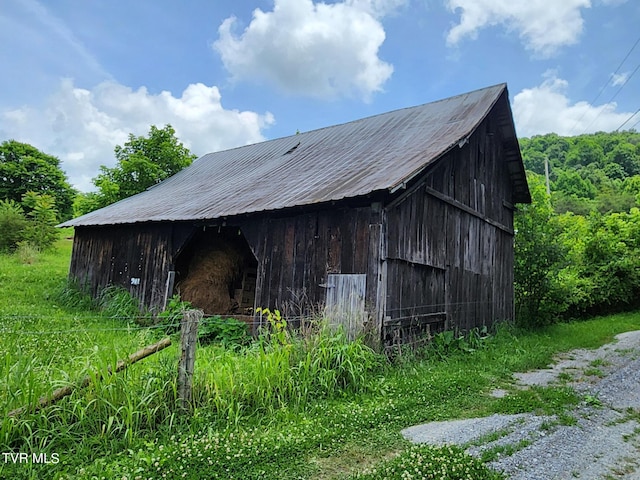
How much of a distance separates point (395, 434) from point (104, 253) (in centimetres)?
1124

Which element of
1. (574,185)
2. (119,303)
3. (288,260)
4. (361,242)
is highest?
(574,185)

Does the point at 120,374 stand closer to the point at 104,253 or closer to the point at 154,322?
the point at 154,322

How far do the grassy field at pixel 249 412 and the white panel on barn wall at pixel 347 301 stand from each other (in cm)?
66

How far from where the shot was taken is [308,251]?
26.2ft

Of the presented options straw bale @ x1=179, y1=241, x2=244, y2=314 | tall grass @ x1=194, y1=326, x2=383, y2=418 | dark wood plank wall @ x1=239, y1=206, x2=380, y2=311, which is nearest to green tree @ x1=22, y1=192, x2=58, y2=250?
straw bale @ x1=179, y1=241, x2=244, y2=314

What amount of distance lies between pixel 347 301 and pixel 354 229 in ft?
4.05

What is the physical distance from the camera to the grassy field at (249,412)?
3387 millimetres

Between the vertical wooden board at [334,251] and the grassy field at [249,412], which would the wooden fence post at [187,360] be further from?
the vertical wooden board at [334,251]

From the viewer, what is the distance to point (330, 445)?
12.7 ft

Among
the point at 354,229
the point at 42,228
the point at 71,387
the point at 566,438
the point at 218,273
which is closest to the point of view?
the point at 71,387

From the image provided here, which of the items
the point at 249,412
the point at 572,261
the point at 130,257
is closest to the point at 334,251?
the point at 249,412

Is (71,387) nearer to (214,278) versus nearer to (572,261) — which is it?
(214,278)

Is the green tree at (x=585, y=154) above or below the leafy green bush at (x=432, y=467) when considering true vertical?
above

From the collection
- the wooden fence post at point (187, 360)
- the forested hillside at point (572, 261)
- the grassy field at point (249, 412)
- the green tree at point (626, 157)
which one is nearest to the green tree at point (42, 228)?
the grassy field at point (249, 412)
